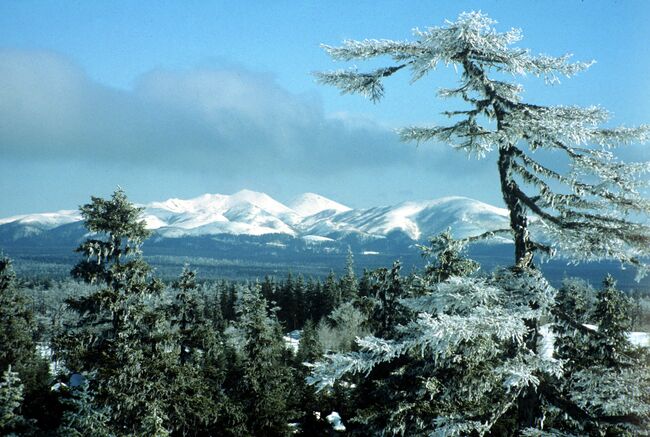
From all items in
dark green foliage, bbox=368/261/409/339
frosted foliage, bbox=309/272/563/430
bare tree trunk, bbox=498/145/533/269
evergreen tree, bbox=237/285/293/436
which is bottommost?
evergreen tree, bbox=237/285/293/436

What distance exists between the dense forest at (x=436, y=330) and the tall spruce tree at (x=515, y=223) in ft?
0.09

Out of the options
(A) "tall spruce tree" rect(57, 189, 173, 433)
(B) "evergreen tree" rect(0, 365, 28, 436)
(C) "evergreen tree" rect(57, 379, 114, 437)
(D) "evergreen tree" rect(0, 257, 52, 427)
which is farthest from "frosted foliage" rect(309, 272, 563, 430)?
(D) "evergreen tree" rect(0, 257, 52, 427)

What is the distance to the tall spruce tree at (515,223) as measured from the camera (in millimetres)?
6141

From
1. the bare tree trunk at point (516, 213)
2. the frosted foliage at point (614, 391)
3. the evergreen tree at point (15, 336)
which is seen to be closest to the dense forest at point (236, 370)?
the frosted foliage at point (614, 391)

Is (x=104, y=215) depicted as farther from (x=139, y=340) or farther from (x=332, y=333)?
(x=332, y=333)

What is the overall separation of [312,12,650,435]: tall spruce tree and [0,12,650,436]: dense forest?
28 millimetres

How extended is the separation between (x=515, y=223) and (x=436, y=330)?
119 inches

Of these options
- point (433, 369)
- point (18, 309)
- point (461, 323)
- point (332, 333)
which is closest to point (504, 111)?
point (461, 323)

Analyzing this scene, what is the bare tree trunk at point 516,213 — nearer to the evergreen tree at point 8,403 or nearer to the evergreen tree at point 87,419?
the evergreen tree at point 87,419

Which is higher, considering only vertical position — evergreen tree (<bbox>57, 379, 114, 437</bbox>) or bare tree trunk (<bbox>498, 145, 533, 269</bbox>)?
bare tree trunk (<bbox>498, 145, 533, 269</bbox>)

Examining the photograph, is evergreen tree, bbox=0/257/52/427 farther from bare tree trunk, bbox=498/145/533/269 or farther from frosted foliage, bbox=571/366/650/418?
frosted foliage, bbox=571/366/650/418

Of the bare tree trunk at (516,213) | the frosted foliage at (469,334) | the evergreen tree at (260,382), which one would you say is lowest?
the evergreen tree at (260,382)

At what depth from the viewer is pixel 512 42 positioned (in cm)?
734

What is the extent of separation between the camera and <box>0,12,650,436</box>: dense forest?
647cm
